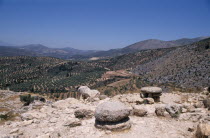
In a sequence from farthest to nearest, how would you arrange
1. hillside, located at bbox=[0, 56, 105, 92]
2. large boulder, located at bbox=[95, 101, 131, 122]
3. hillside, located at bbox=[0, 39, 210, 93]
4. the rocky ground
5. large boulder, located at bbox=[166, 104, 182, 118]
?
hillside, located at bbox=[0, 56, 105, 92], hillside, located at bbox=[0, 39, 210, 93], large boulder, located at bbox=[166, 104, 182, 118], large boulder, located at bbox=[95, 101, 131, 122], the rocky ground

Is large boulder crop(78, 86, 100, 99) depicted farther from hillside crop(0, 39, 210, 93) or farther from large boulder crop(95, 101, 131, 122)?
hillside crop(0, 39, 210, 93)

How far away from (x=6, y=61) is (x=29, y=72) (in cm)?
3287

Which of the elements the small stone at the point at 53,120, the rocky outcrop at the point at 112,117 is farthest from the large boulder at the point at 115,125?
the small stone at the point at 53,120

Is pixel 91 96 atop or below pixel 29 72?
atop

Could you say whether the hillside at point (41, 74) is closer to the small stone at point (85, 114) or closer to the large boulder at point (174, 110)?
the small stone at point (85, 114)

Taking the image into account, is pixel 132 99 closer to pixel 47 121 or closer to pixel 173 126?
pixel 173 126

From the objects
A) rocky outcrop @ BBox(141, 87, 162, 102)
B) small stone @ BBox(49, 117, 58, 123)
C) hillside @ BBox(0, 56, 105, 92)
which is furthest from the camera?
hillside @ BBox(0, 56, 105, 92)

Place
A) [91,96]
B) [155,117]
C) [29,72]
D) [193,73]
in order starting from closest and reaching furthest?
1. [155,117]
2. [91,96]
3. [193,73]
4. [29,72]

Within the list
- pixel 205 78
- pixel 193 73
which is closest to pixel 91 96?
pixel 205 78

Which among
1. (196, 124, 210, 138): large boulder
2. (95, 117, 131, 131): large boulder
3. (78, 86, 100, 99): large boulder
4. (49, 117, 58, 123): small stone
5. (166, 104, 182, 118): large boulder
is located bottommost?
(49, 117, 58, 123): small stone

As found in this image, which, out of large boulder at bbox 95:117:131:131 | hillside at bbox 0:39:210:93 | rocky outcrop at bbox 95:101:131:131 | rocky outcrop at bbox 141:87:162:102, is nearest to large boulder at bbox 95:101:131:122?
rocky outcrop at bbox 95:101:131:131

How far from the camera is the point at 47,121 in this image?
36.9 ft

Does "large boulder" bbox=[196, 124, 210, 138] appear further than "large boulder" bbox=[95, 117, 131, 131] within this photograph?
No

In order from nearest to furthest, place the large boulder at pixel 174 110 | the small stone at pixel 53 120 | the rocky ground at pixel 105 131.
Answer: the rocky ground at pixel 105 131 → the large boulder at pixel 174 110 → the small stone at pixel 53 120
